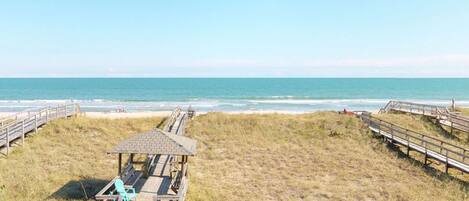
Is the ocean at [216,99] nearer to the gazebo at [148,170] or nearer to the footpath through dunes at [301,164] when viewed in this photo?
the footpath through dunes at [301,164]

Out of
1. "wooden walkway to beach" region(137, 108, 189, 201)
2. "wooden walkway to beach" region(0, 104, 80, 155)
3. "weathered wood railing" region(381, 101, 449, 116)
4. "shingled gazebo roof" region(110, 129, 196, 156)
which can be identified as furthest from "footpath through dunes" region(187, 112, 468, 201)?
"wooden walkway to beach" region(0, 104, 80, 155)

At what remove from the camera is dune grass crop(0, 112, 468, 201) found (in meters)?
17.5

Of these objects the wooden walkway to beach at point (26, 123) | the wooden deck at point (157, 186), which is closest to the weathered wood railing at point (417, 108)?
the wooden deck at point (157, 186)

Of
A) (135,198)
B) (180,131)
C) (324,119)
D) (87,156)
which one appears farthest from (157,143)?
(324,119)

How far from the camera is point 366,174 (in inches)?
810

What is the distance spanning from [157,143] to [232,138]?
12921mm

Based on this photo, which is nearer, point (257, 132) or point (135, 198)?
point (135, 198)

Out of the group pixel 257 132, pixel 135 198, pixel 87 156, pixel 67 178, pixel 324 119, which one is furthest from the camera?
pixel 324 119

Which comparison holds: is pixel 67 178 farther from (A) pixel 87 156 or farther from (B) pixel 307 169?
(B) pixel 307 169

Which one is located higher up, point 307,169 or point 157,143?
point 157,143

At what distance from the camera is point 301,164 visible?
2231cm

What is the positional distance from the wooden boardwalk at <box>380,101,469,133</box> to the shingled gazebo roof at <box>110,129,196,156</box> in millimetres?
22520

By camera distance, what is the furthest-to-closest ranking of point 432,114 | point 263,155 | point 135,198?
point 432,114, point 263,155, point 135,198

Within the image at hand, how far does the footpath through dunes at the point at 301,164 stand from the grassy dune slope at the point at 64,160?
15.2ft
